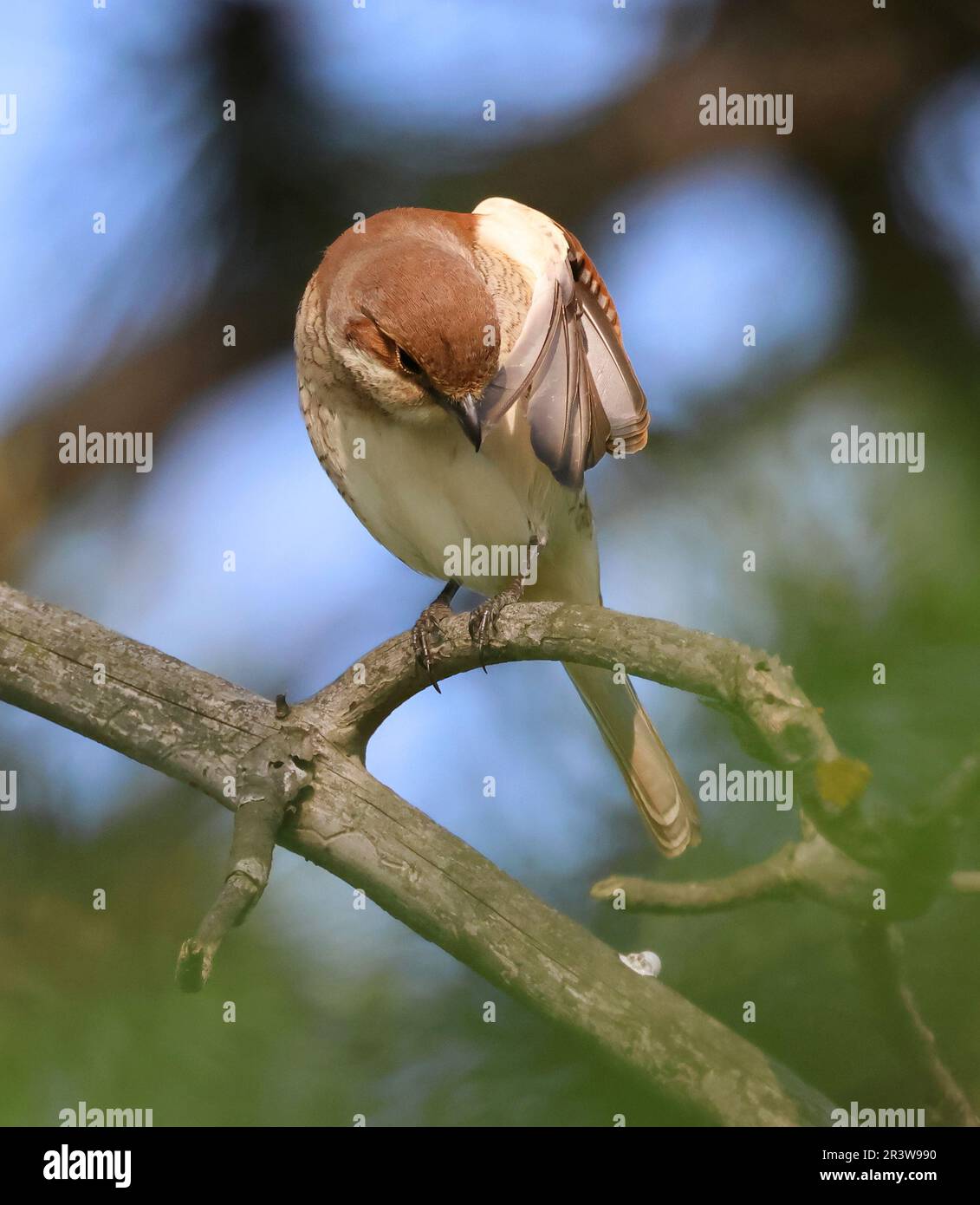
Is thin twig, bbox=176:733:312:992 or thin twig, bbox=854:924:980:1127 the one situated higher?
thin twig, bbox=176:733:312:992

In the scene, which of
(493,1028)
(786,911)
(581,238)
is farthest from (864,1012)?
(581,238)

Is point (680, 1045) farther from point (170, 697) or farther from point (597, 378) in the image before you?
point (597, 378)

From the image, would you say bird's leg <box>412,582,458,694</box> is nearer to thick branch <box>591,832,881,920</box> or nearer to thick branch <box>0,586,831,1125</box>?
thick branch <box>0,586,831,1125</box>

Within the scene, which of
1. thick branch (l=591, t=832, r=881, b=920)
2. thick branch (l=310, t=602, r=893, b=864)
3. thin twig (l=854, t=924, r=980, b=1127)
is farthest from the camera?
thick branch (l=591, t=832, r=881, b=920)

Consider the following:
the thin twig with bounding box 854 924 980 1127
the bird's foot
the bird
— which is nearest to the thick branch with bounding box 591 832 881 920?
the thin twig with bounding box 854 924 980 1127

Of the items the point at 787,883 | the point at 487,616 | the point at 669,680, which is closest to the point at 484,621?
the point at 487,616

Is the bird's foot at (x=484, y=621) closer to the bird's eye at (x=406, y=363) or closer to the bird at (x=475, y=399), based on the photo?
the bird at (x=475, y=399)
